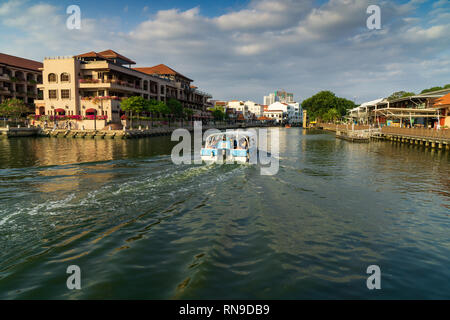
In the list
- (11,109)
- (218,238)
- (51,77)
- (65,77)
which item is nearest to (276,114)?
(65,77)

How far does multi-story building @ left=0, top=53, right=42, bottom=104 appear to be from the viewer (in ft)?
222

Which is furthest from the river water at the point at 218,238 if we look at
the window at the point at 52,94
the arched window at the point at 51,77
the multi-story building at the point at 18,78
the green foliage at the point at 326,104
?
the green foliage at the point at 326,104

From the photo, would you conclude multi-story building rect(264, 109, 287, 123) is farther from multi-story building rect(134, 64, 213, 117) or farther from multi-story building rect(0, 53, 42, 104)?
multi-story building rect(0, 53, 42, 104)

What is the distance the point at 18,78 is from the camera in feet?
233

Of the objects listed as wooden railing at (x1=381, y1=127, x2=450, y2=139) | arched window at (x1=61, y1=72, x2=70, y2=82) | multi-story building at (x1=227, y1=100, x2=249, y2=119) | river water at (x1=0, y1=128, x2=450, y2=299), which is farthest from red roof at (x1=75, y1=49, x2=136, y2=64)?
multi-story building at (x1=227, y1=100, x2=249, y2=119)

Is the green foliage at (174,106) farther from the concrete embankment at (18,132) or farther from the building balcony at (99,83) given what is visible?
the concrete embankment at (18,132)

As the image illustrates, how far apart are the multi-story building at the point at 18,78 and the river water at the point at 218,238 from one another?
223 ft

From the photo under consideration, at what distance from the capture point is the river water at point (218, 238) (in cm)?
636

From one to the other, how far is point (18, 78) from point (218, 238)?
3317 inches

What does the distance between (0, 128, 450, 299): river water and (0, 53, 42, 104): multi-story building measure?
6783 cm

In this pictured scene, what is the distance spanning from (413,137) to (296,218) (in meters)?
36.8

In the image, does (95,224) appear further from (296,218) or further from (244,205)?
(296,218)

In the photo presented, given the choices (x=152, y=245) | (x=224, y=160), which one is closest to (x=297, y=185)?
(x=224, y=160)

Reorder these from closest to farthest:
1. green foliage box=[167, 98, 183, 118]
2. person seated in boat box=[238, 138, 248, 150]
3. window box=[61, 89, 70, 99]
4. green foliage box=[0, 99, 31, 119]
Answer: person seated in boat box=[238, 138, 248, 150] → green foliage box=[0, 99, 31, 119] → window box=[61, 89, 70, 99] → green foliage box=[167, 98, 183, 118]
